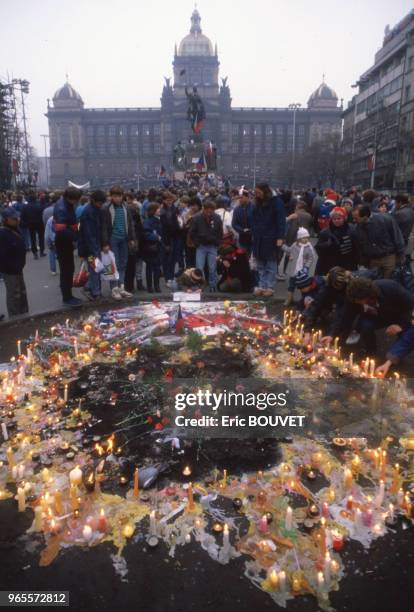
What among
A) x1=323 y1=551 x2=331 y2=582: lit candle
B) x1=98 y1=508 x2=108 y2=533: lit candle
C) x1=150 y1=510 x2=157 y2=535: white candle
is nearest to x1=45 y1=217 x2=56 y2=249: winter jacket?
x1=98 y1=508 x2=108 y2=533: lit candle

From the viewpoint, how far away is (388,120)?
2157 inches

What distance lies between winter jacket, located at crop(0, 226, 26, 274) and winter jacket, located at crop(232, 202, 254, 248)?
4.10 m

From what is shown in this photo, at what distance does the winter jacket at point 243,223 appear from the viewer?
9.71m

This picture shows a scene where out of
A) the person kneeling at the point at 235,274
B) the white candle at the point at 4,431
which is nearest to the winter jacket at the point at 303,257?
the person kneeling at the point at 235,274

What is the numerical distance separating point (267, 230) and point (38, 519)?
6.54 meters

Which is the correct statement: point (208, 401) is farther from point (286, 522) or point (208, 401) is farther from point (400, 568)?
point (400, 568)

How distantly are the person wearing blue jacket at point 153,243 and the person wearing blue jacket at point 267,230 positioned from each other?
204cm

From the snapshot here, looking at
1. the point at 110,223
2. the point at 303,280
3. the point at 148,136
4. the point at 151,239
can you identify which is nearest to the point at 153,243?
the point at 151,239

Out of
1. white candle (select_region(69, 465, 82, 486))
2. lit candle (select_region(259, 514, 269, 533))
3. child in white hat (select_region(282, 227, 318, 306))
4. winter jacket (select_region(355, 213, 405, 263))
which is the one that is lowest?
lit candle (select_region(259, 514, 269, 533))

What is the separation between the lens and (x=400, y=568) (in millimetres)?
2822

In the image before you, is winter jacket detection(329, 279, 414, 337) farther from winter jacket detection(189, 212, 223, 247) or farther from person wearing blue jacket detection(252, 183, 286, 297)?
winter jacket detection(189, 212, 223, 247)

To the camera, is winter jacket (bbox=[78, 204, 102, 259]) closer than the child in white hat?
No

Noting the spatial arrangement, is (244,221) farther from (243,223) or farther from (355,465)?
(355,465)

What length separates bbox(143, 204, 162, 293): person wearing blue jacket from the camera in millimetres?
9766
